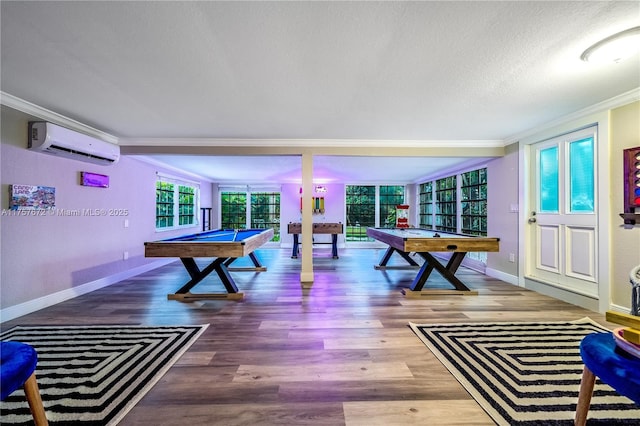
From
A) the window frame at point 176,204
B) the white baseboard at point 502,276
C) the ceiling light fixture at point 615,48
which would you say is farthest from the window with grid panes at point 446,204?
the window frame at point 176,204

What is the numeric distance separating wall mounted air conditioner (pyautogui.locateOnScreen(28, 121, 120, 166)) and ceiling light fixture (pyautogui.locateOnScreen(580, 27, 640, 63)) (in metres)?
4.98

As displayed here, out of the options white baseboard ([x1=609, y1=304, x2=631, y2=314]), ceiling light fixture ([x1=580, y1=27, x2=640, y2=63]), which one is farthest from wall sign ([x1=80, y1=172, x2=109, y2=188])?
white baseboard ([x1=609, y1=304, x2=631, y2=314])

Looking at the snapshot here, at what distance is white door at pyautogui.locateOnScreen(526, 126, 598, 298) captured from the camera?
3062mm

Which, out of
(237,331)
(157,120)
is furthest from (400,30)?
(157,120)

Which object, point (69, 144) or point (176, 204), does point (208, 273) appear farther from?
point (176, 204)

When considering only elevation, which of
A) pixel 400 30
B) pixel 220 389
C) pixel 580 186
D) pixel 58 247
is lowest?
pixel 220 389

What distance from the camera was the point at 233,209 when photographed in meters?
8.48

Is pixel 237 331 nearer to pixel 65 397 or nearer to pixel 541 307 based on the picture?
pixel 65 397

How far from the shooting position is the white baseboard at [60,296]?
8.88ft

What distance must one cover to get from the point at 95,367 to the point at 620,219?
196 inches

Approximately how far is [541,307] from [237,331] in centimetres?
349

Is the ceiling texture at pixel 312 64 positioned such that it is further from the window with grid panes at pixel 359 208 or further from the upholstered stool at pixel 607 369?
the window with grid panes at pixel 359 208

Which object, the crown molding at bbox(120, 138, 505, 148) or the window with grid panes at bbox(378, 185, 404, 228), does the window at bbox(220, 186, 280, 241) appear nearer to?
the window with grid panes at bbox(378, 185, 404, 228)

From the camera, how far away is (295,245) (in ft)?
21.9
